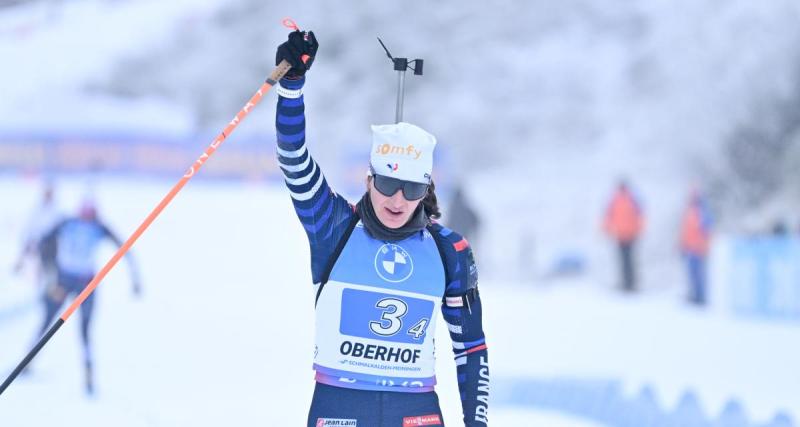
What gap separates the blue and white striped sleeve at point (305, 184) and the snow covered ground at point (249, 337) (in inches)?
154

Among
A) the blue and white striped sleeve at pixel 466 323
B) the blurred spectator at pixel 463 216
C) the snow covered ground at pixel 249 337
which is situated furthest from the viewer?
the blurred spectator at pixel 463 216

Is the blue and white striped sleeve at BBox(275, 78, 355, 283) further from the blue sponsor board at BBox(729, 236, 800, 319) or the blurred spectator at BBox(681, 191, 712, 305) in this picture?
the blue sponsor board at BBox(729, 236, 800, 319)

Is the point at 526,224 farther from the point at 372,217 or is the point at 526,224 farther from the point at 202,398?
the point at 372,217

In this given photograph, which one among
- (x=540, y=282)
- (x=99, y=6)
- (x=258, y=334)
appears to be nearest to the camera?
(x=258, y=334)

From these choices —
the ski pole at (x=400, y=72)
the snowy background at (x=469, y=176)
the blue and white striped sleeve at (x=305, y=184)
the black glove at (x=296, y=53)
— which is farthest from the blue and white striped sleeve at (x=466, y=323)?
the snowy background at (x=469, y=176)

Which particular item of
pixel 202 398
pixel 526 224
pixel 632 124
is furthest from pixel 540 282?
pixel 202 398

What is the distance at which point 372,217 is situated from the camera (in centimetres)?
304

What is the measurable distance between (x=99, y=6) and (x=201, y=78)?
3.11ft

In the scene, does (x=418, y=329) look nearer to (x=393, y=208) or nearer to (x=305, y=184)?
(x=393, y=208)

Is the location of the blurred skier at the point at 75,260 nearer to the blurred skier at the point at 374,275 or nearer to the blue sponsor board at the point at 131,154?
the blue sponsor board at the point at 131,154

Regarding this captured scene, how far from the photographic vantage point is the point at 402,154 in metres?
3.05

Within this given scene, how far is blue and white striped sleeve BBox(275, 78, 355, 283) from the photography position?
294 cm

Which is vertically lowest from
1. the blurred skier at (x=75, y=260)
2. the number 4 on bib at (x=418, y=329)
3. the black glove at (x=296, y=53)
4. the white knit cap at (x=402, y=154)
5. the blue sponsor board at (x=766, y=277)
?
the number 4 on bib at (x=418, y=329)

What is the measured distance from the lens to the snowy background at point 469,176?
7.59 meters
